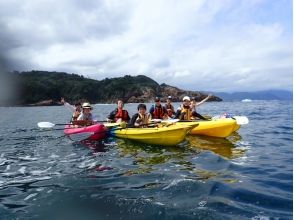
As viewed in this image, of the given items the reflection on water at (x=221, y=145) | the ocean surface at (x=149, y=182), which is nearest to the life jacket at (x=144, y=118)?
the ocean surface at (x=149, y=182)

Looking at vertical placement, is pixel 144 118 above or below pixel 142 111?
below

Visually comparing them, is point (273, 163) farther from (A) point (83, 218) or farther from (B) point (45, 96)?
(B) point (45, 96)

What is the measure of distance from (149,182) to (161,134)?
15.5ft

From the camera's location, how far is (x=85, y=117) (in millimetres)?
16188

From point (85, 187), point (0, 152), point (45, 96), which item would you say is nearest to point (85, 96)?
point (45, 96)

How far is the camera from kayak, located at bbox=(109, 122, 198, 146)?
39.3 feet

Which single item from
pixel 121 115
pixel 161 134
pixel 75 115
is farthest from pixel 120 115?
pixel 161 134

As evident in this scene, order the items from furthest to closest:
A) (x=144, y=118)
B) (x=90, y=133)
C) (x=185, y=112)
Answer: (x=185, y=112), (x=90, y=133), (x=144, y=118)

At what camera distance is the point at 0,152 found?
12.6 meters

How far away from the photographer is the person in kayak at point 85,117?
1549 centimetres

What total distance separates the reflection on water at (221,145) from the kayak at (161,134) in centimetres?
93

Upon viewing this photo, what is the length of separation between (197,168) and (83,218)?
4139mm

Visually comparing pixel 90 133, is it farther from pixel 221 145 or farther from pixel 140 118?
pixel 221 145

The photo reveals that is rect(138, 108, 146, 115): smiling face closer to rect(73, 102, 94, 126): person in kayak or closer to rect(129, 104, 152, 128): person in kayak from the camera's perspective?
rect(129, 104, 152, 128): person in kayak
